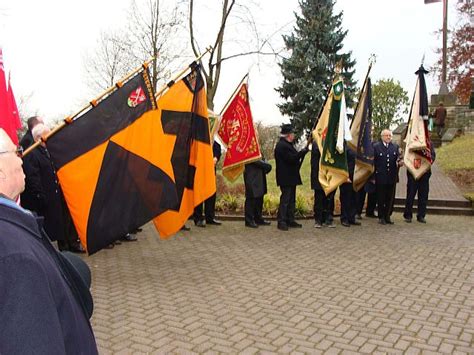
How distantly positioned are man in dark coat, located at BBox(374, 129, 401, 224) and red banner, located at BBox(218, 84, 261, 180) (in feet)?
9.30

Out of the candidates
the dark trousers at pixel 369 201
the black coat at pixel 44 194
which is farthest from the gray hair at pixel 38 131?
the dark trousers at pixel 369 201

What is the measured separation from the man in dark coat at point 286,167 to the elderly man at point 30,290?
26.1 ft

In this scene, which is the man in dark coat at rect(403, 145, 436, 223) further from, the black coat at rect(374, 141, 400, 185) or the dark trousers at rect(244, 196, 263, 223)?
the dark trousers at rect(244, 196, 263, 223)

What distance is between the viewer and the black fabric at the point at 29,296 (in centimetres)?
134

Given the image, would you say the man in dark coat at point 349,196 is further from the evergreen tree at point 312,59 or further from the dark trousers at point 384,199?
the evergreen tree at point 312,59

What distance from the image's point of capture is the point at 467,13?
3612cm

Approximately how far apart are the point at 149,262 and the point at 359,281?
120 inches

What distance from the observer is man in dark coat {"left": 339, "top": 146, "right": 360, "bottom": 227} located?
10.2 meters

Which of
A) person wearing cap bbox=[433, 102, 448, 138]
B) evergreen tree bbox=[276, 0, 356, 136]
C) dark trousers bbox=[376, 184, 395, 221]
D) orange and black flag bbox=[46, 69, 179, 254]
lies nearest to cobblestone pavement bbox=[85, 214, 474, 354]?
orange and black flag bbox=[46, 69, 179, 254]

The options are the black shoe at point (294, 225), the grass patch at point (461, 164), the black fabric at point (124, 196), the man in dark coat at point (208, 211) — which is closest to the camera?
the black fabric at point (124, 196)

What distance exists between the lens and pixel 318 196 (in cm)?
989

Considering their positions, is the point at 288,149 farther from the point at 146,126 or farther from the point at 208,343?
the point at 208,343

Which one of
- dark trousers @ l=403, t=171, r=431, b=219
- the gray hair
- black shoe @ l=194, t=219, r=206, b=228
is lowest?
black shoe @ l=194, t=219, r=206, b=228

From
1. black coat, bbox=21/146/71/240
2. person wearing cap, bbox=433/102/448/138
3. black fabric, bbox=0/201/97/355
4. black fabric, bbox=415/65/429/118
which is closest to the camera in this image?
black fabric, bbox=0/201/97/355
